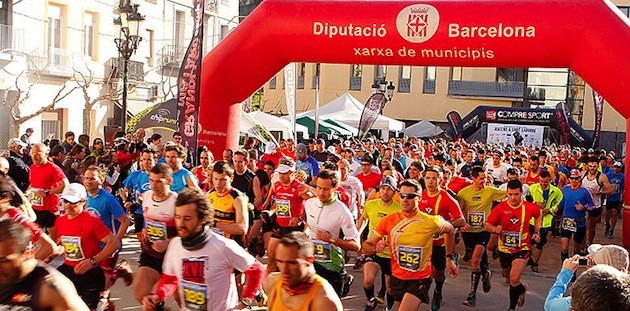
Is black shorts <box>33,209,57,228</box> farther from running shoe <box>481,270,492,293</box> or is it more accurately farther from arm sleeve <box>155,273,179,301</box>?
running shoe <box>481,270,492,293</box>

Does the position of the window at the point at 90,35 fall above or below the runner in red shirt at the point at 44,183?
above

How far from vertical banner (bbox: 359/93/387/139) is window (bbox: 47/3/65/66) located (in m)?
9.99

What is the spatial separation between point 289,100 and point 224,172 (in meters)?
11.2

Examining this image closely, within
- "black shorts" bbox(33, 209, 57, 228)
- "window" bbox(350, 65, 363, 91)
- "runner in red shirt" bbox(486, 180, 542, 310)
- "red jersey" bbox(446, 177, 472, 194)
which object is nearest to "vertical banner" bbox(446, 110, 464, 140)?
"window" bbox(350, 65, 363, 91)

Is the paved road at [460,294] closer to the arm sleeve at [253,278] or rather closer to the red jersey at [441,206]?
the red jersey at [441,206]

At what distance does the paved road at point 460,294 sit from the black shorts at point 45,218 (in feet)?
3.82

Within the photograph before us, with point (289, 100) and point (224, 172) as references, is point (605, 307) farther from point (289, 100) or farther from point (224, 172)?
point (289, 100)

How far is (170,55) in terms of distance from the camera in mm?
29750

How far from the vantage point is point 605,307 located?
9.05 ft

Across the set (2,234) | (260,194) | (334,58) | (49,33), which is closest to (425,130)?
(49,33)

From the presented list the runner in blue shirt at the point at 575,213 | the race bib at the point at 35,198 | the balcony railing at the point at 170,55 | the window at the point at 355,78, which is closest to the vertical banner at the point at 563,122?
the balcony railing at the point at 170,55

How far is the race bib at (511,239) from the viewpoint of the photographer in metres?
8.51

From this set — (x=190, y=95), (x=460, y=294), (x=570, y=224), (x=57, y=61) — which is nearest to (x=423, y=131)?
(x=57, y=61)

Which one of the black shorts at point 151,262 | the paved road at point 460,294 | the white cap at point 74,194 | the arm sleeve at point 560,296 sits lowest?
A: the paved road at point 460,294
